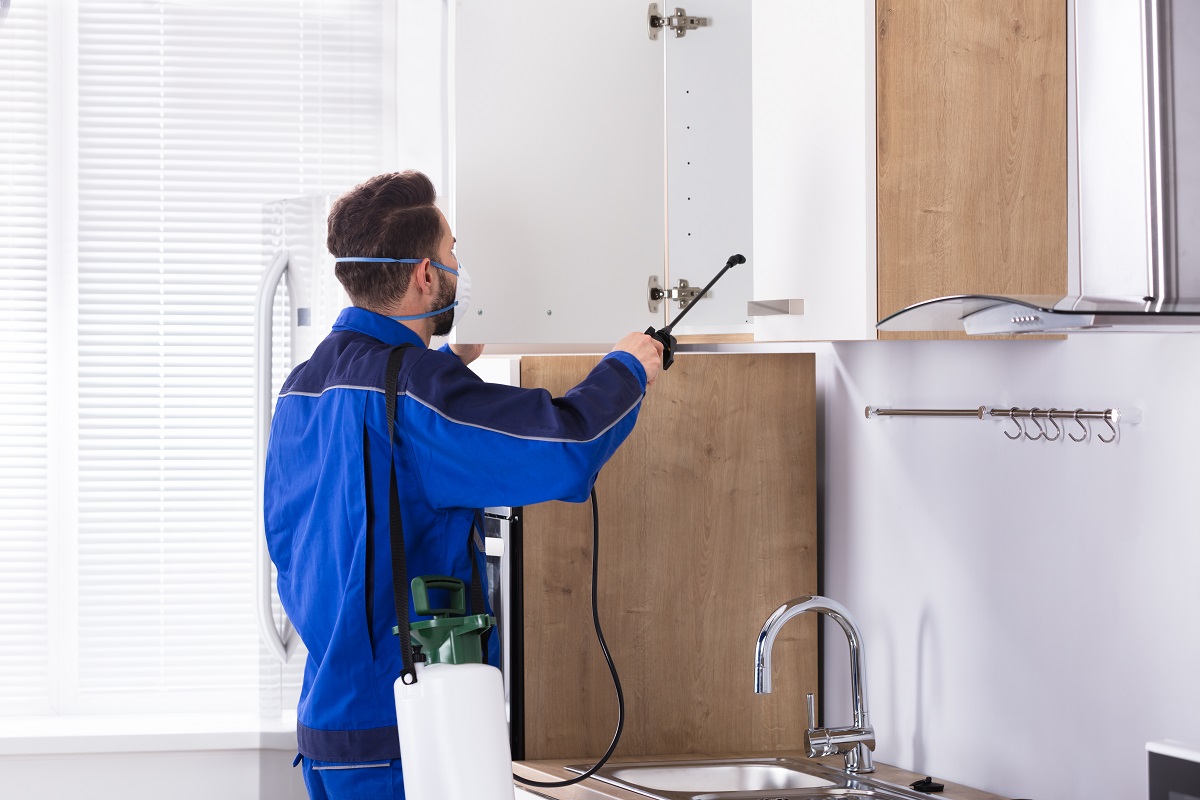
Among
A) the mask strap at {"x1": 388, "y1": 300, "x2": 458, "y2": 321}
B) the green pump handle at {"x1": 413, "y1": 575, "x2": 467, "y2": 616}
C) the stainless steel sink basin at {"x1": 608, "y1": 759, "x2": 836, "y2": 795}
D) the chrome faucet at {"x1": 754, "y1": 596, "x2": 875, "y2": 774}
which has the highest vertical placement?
the mask strap at {"x1": 388, "y1": 300, "x2": 458, "y2": 321}

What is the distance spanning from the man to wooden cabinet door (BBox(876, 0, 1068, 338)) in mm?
392

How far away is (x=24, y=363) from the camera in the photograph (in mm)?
2883

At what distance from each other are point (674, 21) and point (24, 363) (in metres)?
2.01

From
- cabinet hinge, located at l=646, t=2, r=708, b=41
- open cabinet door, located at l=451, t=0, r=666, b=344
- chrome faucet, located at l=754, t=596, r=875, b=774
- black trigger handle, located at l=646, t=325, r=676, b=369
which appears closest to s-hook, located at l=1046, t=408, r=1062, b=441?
chrome faucet, located at l=754, t=596, r=875, b=774

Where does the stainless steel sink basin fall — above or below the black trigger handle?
below

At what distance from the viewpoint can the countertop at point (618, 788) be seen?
1695 millimetres

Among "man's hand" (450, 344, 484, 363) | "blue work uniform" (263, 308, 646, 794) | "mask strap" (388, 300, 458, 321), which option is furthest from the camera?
"man's hand" (450, 344, 484, 363)

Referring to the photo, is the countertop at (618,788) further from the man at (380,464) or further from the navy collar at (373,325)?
the navy collar at (373,325)

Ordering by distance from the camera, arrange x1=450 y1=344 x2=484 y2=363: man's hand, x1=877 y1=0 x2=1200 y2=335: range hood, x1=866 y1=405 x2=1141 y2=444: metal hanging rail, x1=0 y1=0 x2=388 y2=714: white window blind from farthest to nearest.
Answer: x1=0 y1=0 x2=388 y2=714: white window blind < x1=450 y1=344 x2=484 y2=363: man's hand < x1=866 y1=405 x2=1141 y2=444: metal hanging rail < x1=877 y1=0 x2=1200 y2=335: range hood

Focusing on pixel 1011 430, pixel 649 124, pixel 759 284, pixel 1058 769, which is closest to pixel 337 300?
pixel 649 124

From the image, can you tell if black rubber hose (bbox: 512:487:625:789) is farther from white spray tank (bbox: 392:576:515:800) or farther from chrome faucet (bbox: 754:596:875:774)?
white spray tank (bbox: 392:576:515:800)

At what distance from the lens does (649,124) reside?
73.6 inches

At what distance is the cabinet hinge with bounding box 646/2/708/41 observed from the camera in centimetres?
182

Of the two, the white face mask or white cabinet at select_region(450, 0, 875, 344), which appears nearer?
the white face mask
